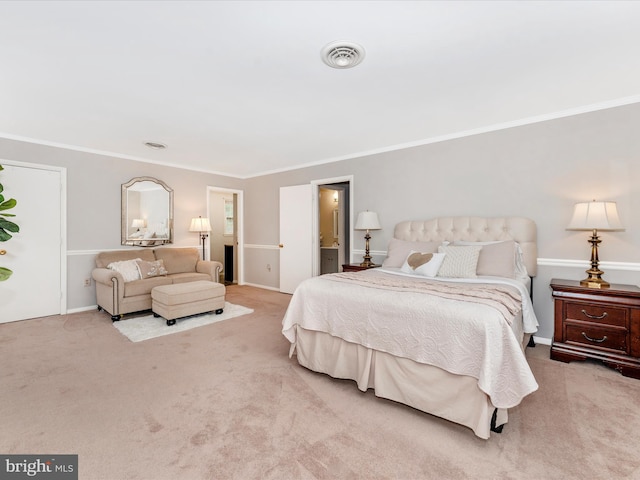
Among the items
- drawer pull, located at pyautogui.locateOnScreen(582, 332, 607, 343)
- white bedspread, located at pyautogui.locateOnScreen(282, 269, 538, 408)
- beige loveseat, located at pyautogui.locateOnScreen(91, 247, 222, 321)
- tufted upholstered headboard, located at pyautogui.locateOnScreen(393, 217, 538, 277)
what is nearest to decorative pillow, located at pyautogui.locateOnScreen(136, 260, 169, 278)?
beige loveseat, located at pyautogui.locateOnScreen(91, 247, 222, 321)

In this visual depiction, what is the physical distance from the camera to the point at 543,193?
3.26m

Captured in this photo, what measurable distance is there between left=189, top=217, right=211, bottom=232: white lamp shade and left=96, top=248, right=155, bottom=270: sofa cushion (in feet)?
2.68

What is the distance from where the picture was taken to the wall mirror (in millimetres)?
4898

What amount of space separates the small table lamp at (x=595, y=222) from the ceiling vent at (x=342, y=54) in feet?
7.98

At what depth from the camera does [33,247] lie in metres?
4.05

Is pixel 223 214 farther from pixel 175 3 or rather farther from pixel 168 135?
pixel 175 3

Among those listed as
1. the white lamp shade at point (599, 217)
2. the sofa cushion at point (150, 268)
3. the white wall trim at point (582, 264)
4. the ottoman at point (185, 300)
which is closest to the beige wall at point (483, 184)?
the white wall trim at point (582, 264)

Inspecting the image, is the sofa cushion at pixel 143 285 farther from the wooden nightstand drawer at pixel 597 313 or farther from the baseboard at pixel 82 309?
the wooden nightstand drawer at pixel 597 313

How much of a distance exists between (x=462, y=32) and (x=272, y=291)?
16.5 feet

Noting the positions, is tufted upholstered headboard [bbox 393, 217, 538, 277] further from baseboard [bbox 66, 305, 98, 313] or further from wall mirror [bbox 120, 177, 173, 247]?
baseboard [bbox 66, 305, 98, 313]

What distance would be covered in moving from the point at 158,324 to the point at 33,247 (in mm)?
2043

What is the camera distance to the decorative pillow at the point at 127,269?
13.7ft

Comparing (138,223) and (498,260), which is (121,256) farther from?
(498,260)

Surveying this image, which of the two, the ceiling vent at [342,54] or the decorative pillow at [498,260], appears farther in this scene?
the decorative pillow at [498,260]
